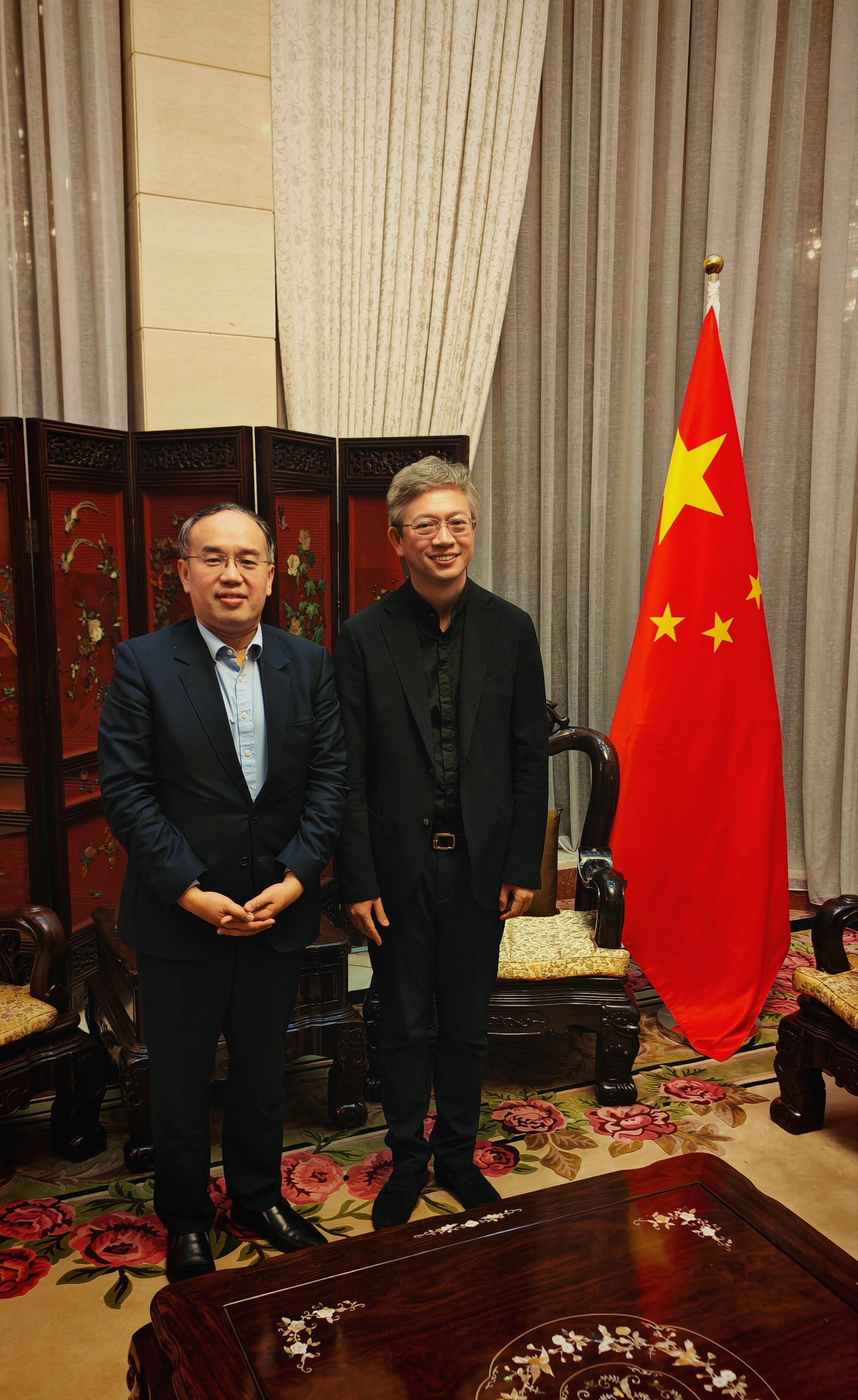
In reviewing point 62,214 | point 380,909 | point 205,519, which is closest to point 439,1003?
point 380,909

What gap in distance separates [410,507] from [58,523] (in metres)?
1.25

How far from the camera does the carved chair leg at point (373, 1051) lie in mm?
2818

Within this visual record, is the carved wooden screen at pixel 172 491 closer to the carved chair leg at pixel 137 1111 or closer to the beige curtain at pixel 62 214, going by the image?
the beige curtain at pixel 62 214

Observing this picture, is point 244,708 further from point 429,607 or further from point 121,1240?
point 121,1240

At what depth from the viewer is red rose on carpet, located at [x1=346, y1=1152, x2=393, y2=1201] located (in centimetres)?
237

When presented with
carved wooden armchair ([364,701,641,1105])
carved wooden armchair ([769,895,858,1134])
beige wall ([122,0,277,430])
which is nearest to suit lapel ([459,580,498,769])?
carved wooden armchair ([364,701,641,1105])

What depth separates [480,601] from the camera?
2215 mm

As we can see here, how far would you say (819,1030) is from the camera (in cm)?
255

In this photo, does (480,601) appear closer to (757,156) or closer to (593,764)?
(593,764)

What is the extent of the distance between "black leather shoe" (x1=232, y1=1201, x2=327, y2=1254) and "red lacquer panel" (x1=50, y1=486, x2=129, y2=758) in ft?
4.58

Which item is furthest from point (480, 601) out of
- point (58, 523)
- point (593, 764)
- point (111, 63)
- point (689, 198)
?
point (689, 198)

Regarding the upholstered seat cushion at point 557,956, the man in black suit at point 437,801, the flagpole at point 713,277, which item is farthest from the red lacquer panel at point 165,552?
the flagpole at point 713,277

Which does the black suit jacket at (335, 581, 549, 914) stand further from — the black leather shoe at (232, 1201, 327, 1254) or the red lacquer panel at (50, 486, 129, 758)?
the red lacquer panel at (50, 486, 129, 758)

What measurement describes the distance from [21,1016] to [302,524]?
1.58 metres
